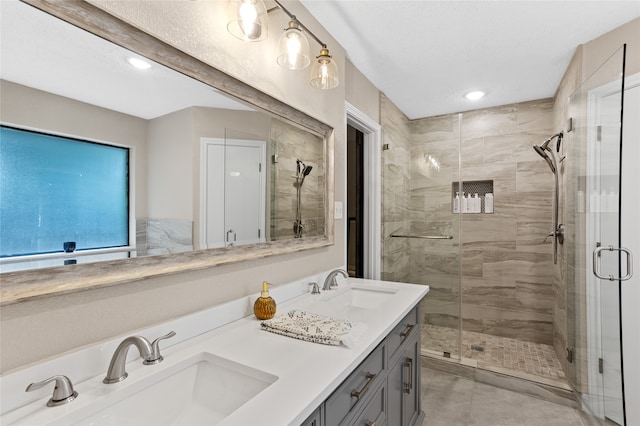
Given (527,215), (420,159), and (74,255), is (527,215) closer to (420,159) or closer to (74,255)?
(420,159)

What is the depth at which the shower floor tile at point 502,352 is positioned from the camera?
2.74 metres

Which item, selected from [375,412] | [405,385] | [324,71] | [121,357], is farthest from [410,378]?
[324,71]

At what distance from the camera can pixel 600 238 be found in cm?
161

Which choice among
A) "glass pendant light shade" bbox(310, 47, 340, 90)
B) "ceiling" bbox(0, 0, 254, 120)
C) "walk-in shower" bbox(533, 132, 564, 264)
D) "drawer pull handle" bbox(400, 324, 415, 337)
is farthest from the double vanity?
"walk-in shower" bbox(533, 132, 564, 264)

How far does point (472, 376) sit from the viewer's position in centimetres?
270

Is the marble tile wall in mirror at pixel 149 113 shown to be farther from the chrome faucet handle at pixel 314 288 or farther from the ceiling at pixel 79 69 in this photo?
the chrome faucet handle at pixel 314 288

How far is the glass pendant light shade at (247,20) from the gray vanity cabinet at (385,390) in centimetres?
131

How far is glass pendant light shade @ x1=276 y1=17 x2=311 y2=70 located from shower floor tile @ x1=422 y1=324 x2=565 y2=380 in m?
2.42

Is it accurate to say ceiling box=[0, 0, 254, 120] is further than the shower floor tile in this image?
No

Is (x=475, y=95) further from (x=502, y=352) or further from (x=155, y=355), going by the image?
(x=155, y=355)

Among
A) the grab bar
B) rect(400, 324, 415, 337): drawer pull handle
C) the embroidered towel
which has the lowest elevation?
rect(400, 324, 415, 337): drawer pull handle

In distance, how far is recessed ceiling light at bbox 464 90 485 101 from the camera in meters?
3.07

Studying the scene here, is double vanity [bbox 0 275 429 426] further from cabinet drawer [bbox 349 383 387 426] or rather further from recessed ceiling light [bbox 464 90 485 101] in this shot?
recessed ceiling light [bbox 464 90 485 101]

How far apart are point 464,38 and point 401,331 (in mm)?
1883
